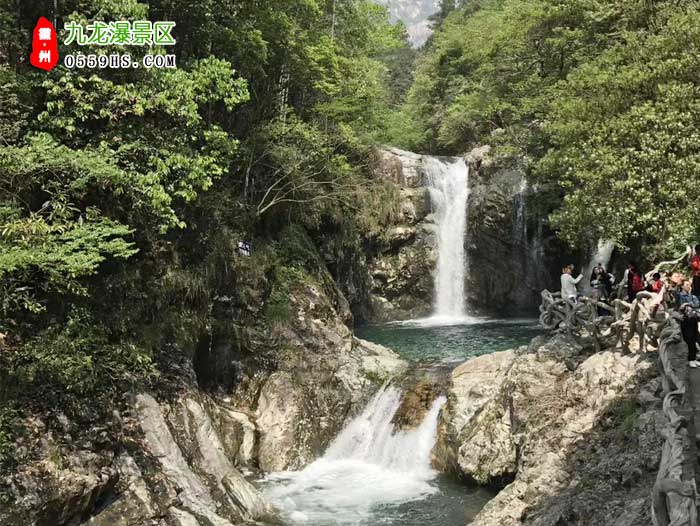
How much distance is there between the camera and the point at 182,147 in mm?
12188

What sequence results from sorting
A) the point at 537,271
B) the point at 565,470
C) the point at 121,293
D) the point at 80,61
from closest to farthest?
the point at 565,470 < the point at 80,61 < the point at 121,293 < the point at 537,271

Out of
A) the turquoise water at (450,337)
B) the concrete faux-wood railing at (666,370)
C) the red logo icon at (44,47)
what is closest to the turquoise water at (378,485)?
the turquoise water at (450,337)

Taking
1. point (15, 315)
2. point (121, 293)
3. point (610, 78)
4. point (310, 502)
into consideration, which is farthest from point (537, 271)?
point (15, 315)

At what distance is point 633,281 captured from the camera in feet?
43.0

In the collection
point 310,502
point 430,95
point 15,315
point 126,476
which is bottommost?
point 310,502

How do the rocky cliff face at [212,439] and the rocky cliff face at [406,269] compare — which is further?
the rocky cliff face at [406,269]

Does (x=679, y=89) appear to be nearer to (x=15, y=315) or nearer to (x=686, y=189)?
(x=686, y=189)

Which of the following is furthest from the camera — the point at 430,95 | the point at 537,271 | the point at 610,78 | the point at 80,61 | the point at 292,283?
the point at 430,95

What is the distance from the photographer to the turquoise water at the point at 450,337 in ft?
64.4

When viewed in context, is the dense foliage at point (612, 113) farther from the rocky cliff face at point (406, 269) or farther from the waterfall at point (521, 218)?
the rocky cliff face at point (406, 269)

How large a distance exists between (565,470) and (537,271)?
18702 mm

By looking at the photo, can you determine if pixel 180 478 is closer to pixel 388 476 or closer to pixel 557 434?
pixel 388 476

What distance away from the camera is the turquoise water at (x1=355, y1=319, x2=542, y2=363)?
1964 centimetres

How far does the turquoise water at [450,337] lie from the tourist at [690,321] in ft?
28.4
